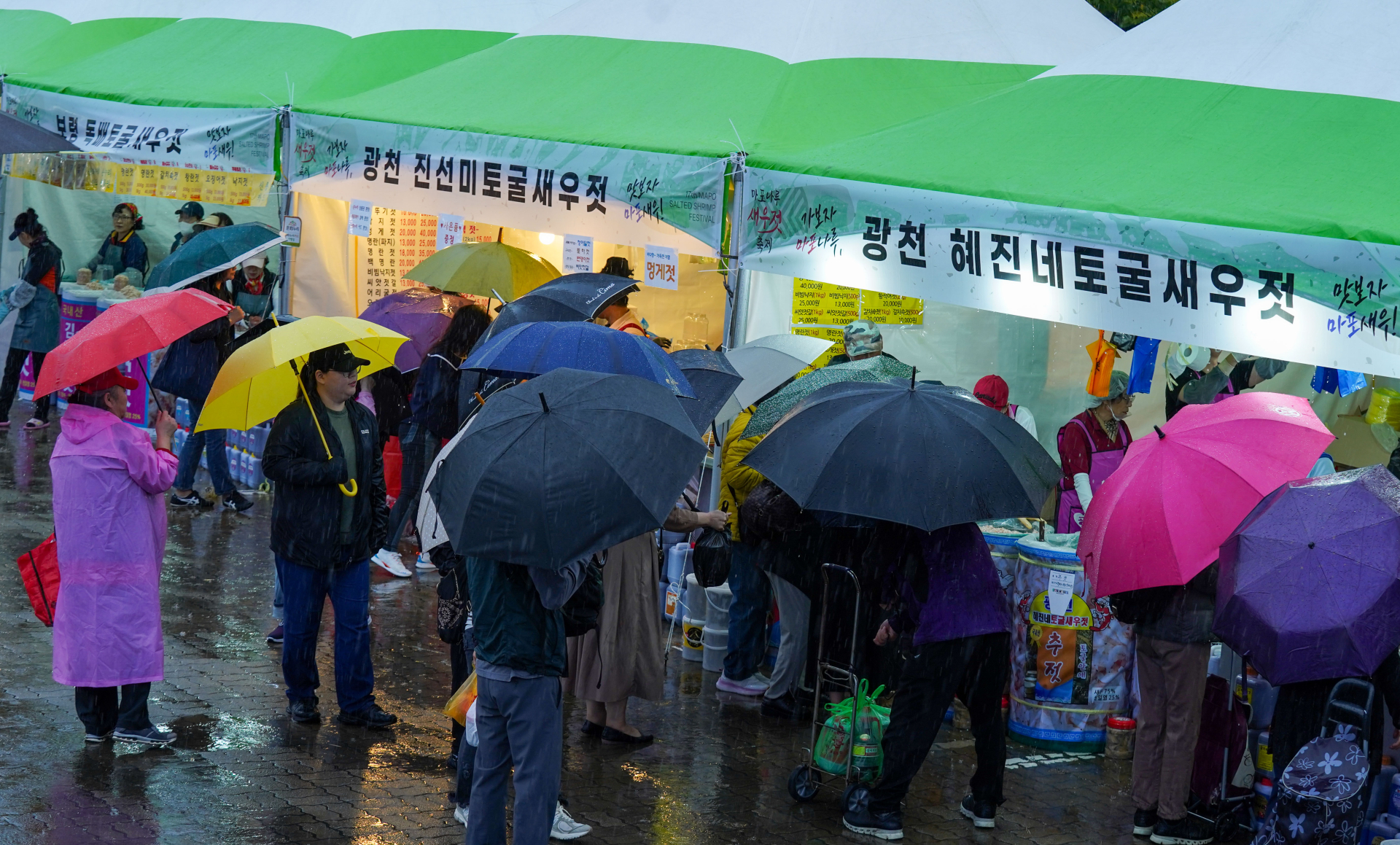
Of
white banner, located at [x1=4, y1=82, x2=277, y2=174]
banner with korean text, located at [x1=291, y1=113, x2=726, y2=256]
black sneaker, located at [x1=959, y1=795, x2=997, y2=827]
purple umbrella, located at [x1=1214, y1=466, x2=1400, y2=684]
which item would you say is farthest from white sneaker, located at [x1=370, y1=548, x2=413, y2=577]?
purple umbrella, located at [x1=1214, y1=466, x2=1400, y2=684]

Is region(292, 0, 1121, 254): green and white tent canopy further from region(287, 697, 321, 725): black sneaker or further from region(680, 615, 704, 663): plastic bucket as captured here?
region(287, 697, 321, 725): black sneaker

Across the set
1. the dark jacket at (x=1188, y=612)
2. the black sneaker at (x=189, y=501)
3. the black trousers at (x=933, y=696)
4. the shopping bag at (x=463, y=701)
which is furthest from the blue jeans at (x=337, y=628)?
the black sneaker at (x=189, y=501)

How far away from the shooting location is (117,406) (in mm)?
6844

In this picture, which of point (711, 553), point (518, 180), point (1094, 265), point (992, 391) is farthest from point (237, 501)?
point (1094, 265)

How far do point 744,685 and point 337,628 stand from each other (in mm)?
2400

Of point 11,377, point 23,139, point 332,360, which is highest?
point 23,139

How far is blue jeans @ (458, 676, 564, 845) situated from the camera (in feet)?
17.3

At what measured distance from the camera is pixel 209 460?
1229cm

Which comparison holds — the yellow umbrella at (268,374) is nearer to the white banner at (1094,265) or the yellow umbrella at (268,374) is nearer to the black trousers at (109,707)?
the black trousers at (109,707)

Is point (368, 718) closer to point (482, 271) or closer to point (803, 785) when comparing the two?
point (803, 785)

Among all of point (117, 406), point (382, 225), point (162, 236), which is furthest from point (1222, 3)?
point (162, 236)

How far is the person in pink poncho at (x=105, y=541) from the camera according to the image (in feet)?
22.1

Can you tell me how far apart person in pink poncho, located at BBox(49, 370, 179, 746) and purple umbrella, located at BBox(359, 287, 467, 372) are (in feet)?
11.6

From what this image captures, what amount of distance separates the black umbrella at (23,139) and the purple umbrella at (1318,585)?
658cm
